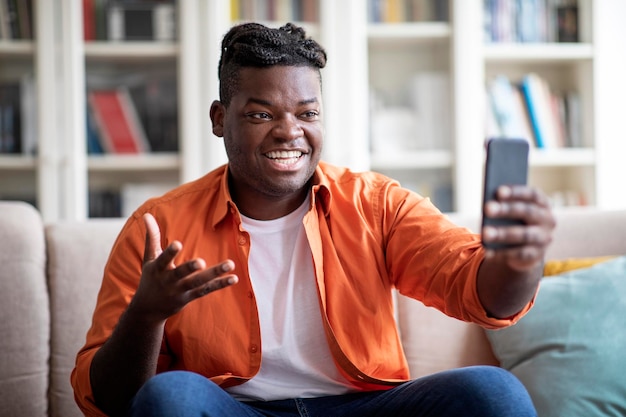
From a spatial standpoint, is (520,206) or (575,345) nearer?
(520,206)

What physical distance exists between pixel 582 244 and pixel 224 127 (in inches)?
35.5

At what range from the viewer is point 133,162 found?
276 centimetres

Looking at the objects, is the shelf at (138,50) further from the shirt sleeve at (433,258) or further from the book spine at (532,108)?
the shirt sleeve at (433,258)

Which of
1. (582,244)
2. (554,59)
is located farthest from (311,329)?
(554,59)

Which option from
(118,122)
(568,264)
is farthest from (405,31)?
(568,264)

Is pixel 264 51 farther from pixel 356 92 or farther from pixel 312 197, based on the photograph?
pixel 356 92

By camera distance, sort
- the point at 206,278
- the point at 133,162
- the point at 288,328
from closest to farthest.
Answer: the point at 206,278, the point at 288,328, the point at 133,162

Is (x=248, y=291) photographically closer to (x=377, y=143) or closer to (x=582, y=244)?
(x=582, y=244)

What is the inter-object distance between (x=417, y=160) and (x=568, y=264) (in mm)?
1118

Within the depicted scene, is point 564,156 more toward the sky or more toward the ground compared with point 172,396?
more toward the sky

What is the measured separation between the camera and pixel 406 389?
1.28m

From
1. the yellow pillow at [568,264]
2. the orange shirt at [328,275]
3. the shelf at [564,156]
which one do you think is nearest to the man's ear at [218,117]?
the orange shirt at [328,275]

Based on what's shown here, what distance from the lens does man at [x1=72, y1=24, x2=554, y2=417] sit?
129 cm

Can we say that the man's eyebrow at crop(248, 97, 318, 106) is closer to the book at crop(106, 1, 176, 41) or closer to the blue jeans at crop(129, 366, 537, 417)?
the blue jeans at crop(129, 366, 537, 417)
